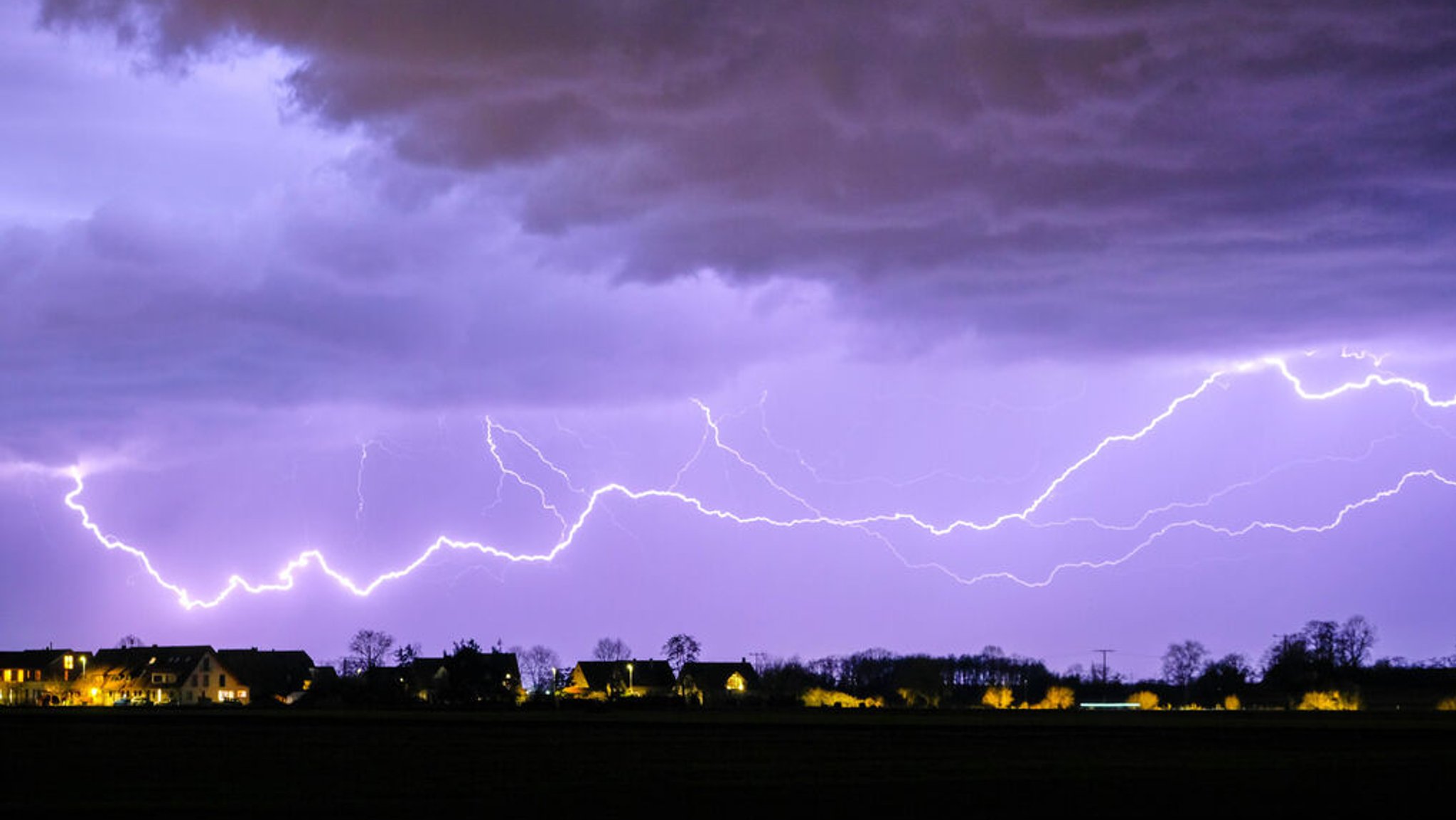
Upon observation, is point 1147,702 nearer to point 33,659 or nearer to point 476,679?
point 476,679

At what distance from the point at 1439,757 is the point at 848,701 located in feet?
268

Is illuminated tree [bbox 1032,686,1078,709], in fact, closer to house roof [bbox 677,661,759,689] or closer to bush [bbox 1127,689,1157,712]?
bush [bbox 1127,689,1157,712]

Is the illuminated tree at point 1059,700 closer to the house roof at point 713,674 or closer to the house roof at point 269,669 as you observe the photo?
the house roof at point 713,674

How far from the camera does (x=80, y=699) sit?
145 meters

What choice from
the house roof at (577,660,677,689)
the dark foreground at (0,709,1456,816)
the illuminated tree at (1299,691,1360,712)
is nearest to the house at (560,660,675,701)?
the house roof at (577,660,677,689)

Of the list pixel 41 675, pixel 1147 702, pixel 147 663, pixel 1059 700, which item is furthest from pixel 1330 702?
pixel 41 675

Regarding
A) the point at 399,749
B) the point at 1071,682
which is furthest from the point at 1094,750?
the point at 1071,682

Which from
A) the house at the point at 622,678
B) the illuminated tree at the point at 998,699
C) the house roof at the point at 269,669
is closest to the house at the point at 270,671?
the house roof at the point at 269,669

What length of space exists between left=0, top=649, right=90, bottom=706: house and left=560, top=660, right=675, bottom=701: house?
46281mm

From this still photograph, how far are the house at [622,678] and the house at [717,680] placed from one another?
1831mm

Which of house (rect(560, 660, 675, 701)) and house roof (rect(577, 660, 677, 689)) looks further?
house roof (rect(577, 660, 677, 689))

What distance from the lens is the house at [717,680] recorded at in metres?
140

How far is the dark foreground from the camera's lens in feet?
89.2

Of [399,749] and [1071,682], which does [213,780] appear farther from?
[1071,682]
